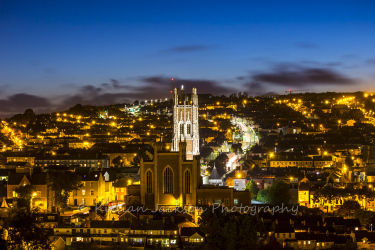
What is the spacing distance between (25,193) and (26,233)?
28.6 feet

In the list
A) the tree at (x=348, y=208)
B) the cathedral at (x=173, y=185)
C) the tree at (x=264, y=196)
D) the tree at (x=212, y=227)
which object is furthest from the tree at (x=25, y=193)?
the tree at (x=348, y=208)

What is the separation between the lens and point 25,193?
152 feet

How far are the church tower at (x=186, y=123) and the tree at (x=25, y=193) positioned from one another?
25.8m

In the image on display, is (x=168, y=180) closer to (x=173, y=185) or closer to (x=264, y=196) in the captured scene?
(x=173, y=185)

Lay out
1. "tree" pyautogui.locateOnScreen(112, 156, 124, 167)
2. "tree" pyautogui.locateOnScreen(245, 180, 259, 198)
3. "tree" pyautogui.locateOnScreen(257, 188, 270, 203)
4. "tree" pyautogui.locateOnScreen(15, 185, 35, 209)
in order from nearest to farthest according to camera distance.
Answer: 1. "tree" pyautogui.locateOnScreen(15, 185, 35, 209)
2. "tree" pyautogui.locateOnScreen(257, 188, 270, 203)
3. "tree" pyautogui.locateOnScreen(245, 180, 259, 198)
4. "tree" pyautogui.locateOnScreen(112, 156, 124, 167)

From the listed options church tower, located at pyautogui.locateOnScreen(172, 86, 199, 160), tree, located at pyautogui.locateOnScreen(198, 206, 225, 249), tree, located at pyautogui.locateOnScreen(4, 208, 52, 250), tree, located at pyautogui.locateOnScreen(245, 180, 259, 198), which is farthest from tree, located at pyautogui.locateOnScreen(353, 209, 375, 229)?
church tower, located at pyautogui.locateOnScreen(172, 86, 199, 160)

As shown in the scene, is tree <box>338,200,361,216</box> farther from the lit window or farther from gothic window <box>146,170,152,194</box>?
gothic window <box>146,170,152,194</box>

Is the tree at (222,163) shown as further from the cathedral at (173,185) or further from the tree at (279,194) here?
the cathedral at (173,185)

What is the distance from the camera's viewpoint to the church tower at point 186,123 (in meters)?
71.5

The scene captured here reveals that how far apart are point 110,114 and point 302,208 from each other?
4791 inches

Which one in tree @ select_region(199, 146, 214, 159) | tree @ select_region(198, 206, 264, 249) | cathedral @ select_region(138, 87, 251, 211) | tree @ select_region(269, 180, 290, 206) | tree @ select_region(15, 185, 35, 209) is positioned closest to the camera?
tree @ select_region(198, 206, 264, 249)

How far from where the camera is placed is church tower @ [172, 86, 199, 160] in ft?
235

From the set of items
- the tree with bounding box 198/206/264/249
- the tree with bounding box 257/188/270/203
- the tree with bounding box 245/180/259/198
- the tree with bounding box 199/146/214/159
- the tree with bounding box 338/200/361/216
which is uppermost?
the tree with bounding box 199/146/214/159

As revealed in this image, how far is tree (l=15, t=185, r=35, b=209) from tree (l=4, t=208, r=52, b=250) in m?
4.96
